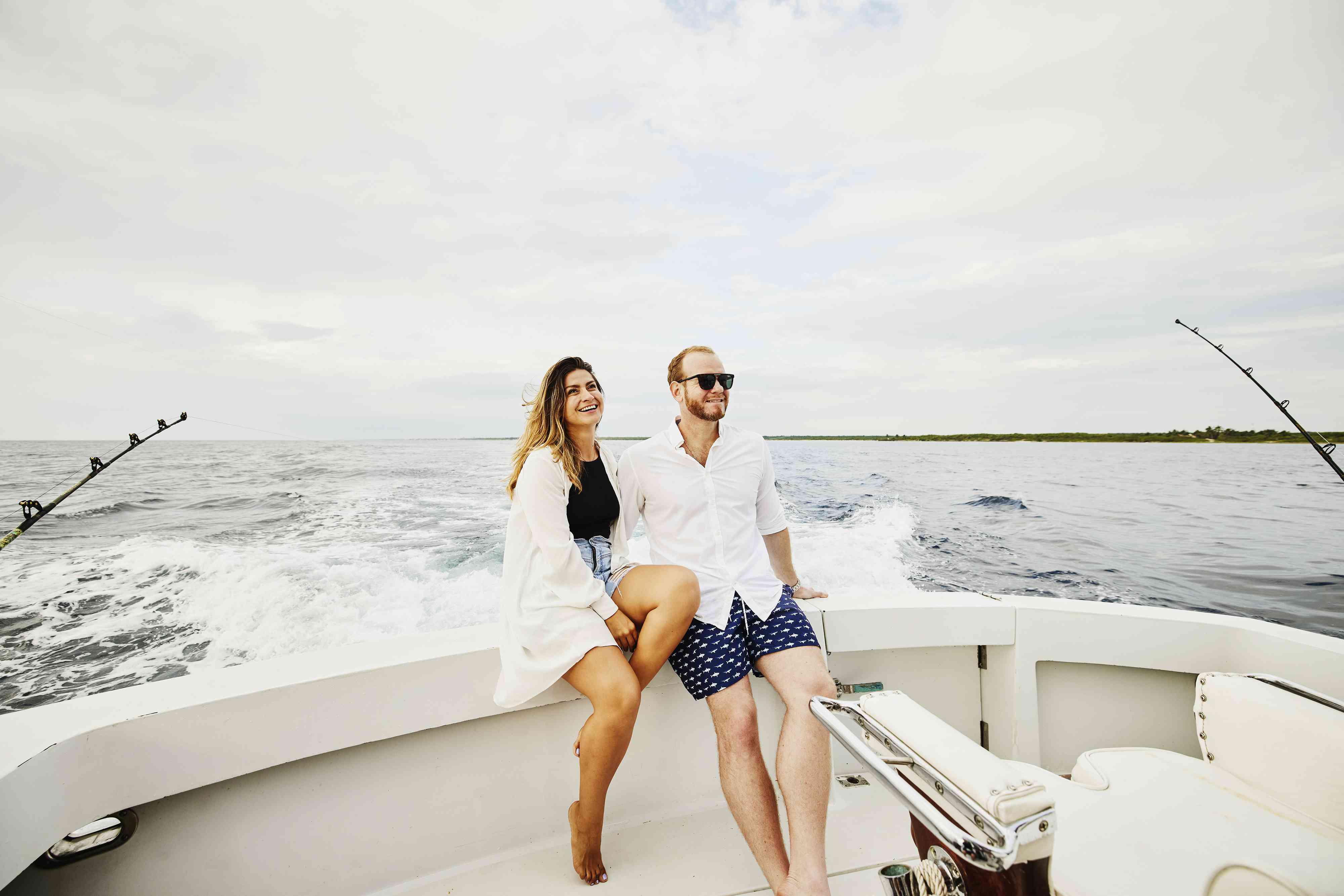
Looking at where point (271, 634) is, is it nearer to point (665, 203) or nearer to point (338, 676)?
point (338, 676)

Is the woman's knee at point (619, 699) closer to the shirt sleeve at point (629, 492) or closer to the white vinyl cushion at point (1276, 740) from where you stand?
the shirt sleeve at point (629, 492)

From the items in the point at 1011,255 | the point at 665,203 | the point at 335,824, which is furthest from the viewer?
the point at 1011,255

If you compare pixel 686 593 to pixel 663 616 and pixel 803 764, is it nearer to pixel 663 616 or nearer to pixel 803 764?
pixel 663 616

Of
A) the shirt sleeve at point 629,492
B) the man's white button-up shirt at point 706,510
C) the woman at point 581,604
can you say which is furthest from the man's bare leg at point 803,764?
the shirt sleeve at point 629,492

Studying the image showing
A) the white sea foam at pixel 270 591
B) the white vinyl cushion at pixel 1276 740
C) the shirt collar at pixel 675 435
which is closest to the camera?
the white vinyl cushion at pixel 1276 740

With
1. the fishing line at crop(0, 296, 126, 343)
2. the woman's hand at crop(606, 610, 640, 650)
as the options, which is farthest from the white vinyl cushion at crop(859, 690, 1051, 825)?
the fishing line at crop(0, 296, 126, 343)

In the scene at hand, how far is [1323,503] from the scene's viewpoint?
1027cm

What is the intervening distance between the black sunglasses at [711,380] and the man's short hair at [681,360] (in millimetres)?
61

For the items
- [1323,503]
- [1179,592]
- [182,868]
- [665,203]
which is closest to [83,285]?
[665,203]

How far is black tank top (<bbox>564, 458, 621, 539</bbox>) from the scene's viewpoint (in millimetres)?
1533

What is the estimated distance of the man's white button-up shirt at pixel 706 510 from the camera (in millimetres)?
1566

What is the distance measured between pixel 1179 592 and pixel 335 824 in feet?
21.1

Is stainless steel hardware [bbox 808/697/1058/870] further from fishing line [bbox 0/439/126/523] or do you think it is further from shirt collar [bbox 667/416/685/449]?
fishing line [bbox 0/439/126/523]

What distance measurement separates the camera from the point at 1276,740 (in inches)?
38.7
